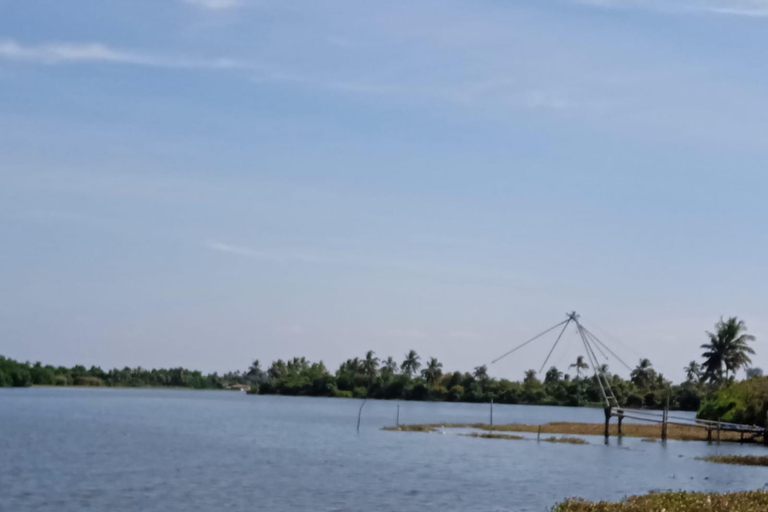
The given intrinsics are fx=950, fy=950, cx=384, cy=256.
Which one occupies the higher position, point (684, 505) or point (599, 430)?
point (684, 505)

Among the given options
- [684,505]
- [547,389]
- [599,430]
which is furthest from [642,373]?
[684,505]

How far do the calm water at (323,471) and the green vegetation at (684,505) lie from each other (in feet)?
32.8

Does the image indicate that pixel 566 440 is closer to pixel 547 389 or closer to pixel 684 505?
pixel 684 505

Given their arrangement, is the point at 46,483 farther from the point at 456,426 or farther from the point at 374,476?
the point at 456,426

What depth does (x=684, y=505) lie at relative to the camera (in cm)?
2348

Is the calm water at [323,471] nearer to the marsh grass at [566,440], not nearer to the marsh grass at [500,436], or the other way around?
the marsh grass at [566,440]

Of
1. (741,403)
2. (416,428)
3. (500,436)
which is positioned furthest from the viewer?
(416,428)

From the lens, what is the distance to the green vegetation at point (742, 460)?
2157 inches

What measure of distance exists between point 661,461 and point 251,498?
31.4 m

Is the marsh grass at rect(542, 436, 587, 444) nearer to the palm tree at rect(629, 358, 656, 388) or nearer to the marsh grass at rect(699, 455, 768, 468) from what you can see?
the marsh grass at rect(699, 455, 768, 468)

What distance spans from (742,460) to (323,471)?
25024 millimetres

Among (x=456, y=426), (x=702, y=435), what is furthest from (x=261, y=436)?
(x=702, y=435)

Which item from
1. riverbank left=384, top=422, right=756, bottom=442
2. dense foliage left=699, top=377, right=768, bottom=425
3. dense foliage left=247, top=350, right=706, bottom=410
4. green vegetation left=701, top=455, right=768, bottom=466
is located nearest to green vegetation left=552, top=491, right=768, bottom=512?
green vegetation left=701, top=455, right=768, bottom=466

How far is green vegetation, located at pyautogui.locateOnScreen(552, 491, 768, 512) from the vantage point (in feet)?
75.0
